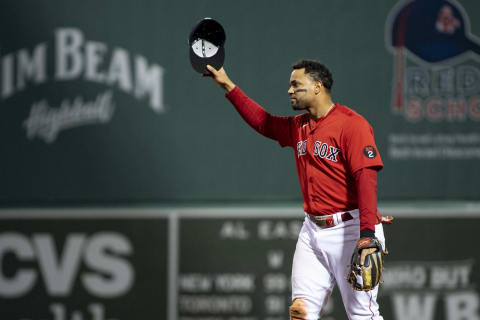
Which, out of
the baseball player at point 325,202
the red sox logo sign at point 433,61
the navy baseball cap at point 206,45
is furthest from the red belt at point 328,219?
the red sox logo sign at point 433,61

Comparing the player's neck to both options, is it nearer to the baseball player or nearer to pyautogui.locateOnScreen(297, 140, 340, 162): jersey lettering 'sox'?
the baseball player

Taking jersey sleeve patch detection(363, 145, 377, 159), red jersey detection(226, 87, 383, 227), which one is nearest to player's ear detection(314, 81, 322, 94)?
red jersey detection(226, 87, 383, 227)

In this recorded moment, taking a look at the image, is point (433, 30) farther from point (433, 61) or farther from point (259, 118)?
point (259, 118)

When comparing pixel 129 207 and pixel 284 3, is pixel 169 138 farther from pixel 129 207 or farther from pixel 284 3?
pixel 284 3

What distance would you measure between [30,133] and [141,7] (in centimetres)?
118

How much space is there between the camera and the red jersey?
10.2ft

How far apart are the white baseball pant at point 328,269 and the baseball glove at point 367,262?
0.21 metres

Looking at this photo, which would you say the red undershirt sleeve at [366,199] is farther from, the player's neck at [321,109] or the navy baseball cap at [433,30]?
the navy baseball cap at [433,30]

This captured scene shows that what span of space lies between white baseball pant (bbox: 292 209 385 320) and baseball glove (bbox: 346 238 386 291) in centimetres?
21

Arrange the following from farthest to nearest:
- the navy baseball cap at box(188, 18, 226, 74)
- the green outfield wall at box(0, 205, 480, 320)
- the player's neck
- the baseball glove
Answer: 1. the green outfield wall at box(0, 205, 480, 320)
2. the navy baseball cap at box(188, 18, 226, 74)
3. the player's neck
4. the baseball glove

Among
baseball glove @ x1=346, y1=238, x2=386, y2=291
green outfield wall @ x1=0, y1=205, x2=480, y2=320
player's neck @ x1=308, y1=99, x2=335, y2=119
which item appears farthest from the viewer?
green outfield wall @ x1=0, y1=205, x2=480, y2=320

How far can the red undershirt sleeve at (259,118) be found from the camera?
3506 millimetres

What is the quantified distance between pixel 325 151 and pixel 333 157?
45 mm

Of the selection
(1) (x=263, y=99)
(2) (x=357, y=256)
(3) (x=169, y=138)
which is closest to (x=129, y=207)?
(3) (x=169, y=138)
